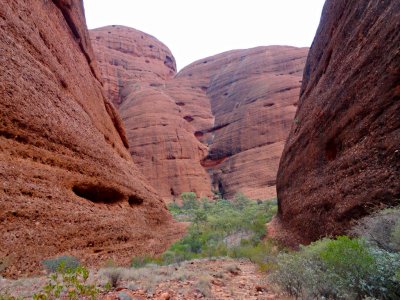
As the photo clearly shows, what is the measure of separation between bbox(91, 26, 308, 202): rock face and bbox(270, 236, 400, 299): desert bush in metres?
29.5

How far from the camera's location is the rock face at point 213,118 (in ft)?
128

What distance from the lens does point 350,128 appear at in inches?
320

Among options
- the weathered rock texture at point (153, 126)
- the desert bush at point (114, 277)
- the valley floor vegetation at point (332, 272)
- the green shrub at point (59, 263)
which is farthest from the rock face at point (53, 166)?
the weathered rock texture at point (153, 126)

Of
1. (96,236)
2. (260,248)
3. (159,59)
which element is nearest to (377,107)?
(260,248)

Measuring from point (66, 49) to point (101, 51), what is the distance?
162 ft

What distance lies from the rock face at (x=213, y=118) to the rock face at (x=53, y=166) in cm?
2461

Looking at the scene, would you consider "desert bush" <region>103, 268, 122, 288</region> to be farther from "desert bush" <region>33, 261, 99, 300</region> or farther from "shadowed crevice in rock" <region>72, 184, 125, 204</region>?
"shadowed crevice in rock" <region>72, 184, 125, 204</region>

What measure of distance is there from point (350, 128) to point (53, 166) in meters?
8.43

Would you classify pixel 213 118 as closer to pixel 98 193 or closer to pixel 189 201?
pixel 189 201

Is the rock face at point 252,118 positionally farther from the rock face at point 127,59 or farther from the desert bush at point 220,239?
the desert bush at point 220,239

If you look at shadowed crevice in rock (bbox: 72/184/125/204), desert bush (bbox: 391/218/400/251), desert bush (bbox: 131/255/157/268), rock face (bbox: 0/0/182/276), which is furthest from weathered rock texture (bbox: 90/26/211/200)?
desert bush (bbox: 391/218/400/251)

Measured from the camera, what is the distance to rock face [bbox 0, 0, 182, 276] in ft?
23.3

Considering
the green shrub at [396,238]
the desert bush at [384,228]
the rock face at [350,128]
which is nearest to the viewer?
the green shrub at [396,238]

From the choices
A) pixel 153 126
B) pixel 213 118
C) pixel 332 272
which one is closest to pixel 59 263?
pixel 332 272
